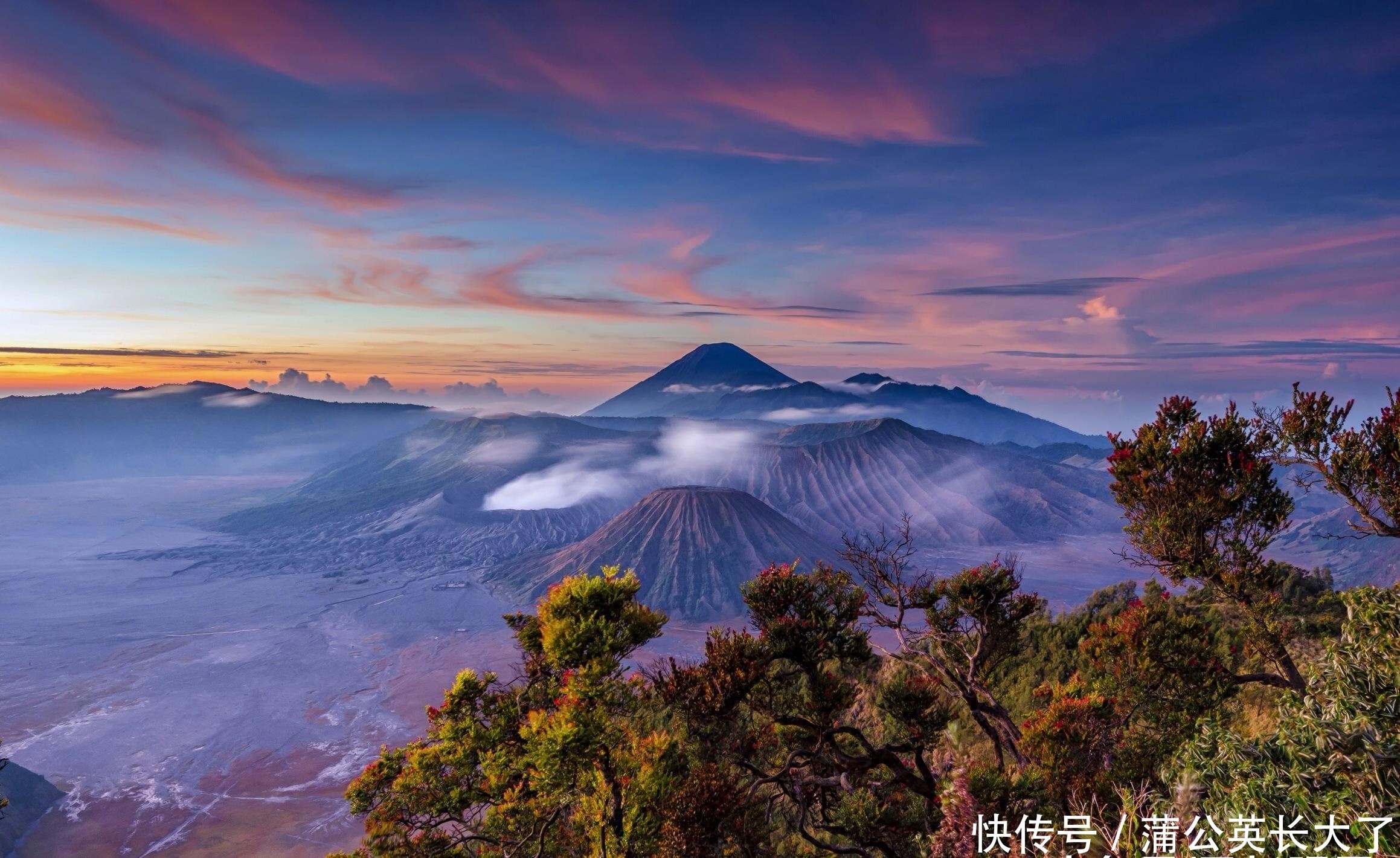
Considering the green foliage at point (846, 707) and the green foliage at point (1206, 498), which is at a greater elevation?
the green foliage at point (1206, 498)

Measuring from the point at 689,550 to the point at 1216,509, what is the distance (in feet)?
300

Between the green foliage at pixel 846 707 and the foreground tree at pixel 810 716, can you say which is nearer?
the green foliage at pixel 846 707

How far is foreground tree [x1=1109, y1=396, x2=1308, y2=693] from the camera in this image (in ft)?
35.2

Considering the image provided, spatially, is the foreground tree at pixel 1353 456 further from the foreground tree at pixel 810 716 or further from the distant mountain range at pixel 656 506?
the distant mountain range at pixel 656 506

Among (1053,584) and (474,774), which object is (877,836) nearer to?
(474,774)

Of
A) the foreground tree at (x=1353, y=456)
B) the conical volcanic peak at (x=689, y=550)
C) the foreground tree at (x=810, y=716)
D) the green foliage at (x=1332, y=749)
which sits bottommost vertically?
the conical volcanic peak at (x=689, y=550)

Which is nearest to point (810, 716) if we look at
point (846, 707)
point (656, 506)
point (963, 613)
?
point (846, 707)

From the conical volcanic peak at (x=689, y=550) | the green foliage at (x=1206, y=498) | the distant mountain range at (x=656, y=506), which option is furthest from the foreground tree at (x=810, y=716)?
the distant mountain range at (x=656, y=506)

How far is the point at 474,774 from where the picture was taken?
1043cm

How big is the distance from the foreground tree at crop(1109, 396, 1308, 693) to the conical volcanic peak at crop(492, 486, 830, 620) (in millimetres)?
78918

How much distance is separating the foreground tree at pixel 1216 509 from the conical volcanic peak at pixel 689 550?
78.9m

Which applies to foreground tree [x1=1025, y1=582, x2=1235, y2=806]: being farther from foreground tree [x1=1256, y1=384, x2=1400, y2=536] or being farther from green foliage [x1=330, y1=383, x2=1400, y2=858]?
foreground tree [x1=1256, y1=384, x2=1400, y2=536]

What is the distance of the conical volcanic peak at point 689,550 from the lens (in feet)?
303

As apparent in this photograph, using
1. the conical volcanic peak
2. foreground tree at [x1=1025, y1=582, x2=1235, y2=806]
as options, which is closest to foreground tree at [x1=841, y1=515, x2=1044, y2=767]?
foreground tree at [x1=1025, y1=582, x2=1235, y2=806]
